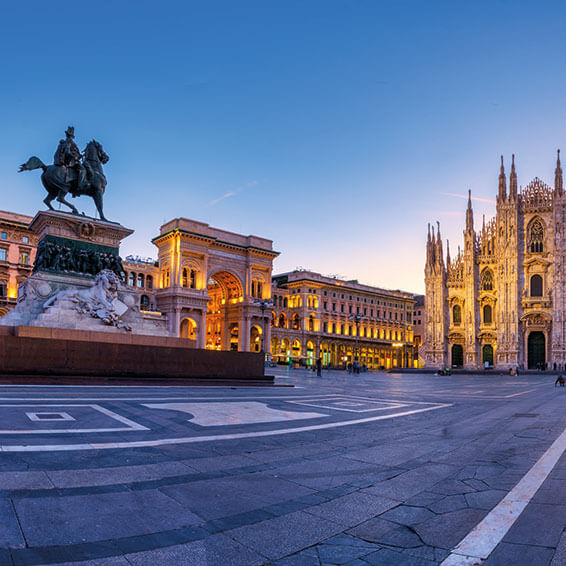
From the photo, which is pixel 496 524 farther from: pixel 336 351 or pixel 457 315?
pixel 336 351

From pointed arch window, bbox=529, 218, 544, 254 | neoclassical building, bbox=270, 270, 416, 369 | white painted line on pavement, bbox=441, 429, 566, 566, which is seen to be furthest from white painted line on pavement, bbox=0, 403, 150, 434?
neoclassical building, bbox=270, 270, 416, 369

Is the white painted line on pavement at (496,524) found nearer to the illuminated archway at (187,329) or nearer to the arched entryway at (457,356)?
the arched entryway at (457,356)

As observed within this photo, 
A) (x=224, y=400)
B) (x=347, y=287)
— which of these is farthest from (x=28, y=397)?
(x=347, y=287)

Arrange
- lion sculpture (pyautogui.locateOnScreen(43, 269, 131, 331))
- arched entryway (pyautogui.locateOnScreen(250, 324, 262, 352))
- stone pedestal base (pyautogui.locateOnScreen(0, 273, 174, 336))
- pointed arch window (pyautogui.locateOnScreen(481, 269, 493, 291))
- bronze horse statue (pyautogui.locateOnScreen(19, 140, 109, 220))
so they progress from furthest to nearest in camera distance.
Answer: arched entryway (pyautogui.locateOnScreen(250, 324, 262, 352)), pointed arch window (pyautogui.locateOnScreen(481, 269, 493, 291)), bronze horse statue (pyautogui.locateOnScreen(19, 140, 109, 220)), lion sculpture (pyautogui.locateOnScreen(43, 269, 131, 331)), stone pedestal base (pyautogui.locateOnScreen(0, 273, 174, 336))

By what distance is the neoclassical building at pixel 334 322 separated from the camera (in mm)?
90750

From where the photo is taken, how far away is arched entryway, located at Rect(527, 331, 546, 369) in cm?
6450

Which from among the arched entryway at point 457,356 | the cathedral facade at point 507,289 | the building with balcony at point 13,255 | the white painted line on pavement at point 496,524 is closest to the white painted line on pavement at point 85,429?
the white painted line on pavement at point 496,524

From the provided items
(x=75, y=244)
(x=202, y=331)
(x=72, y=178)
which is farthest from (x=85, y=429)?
(x=202, y=331)

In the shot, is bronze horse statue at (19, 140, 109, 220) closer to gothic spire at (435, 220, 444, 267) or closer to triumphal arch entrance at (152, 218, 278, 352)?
triumphal arch entrance at (152, 218, 278, 352)

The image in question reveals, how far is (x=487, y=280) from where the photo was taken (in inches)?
2697

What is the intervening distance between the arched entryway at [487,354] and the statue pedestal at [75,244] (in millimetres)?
58352

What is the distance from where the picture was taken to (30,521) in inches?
135

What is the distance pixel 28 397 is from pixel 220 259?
212ft

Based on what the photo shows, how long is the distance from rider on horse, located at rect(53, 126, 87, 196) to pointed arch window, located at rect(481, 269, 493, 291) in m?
59.9
